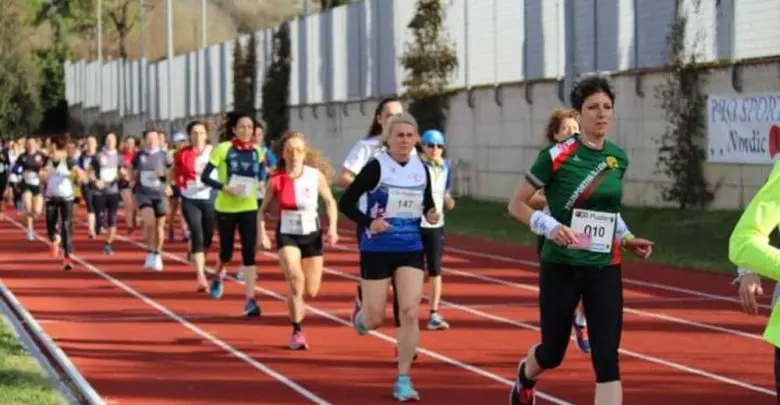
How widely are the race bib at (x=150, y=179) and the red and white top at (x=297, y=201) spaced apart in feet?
33.1

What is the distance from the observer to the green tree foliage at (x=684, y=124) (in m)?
31.1

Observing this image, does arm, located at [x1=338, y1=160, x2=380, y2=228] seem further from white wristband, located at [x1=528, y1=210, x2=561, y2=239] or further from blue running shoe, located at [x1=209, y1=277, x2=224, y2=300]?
blue running shoe, located at [x1=209, y1=277, x2=224, y2=300]

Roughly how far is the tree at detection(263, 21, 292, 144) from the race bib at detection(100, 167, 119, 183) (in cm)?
3050

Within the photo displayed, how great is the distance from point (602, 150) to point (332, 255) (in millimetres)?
18553

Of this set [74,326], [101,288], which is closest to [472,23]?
[101,288]

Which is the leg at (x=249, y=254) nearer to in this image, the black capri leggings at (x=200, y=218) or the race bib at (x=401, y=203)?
the black capri leggings at (x=200, y=218)

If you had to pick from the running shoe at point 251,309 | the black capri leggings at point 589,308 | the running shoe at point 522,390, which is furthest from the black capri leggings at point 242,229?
the black capri leggings at point 589,308

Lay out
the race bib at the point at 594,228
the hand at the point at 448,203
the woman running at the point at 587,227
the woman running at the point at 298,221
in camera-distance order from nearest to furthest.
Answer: the woman running at the point at 587,227, the race bib at the point at 594,228, the woman running at the point at 298,221, the hand at the point at 448,203

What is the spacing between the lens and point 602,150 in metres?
9.70

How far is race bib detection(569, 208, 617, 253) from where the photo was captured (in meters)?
9.62

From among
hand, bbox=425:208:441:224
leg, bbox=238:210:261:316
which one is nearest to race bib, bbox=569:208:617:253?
hand, bbox=425:208:441:224

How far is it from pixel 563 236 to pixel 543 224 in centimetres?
17

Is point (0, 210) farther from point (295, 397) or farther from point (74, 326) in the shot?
point (295, 397)

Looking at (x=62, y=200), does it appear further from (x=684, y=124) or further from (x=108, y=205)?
(x=684, y=124)
